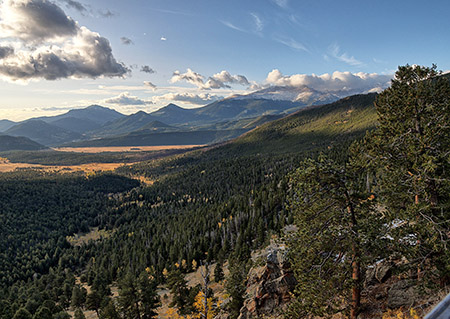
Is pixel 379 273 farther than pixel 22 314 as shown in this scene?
No

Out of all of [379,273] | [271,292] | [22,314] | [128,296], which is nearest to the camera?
→ [379,273]

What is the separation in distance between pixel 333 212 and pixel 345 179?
239 centimetres

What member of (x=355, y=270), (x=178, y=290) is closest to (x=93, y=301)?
(x=178, y=290)

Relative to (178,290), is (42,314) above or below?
below

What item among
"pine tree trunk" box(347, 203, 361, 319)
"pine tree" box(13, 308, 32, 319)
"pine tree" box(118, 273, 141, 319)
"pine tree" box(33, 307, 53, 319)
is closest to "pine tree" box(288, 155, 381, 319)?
"pine tree trunk" box(347, 203, 361, 319)

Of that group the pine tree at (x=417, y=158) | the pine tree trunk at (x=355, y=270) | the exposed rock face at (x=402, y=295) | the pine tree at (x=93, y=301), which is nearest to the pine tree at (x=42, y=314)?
the pine tree at (x=93, y=301)

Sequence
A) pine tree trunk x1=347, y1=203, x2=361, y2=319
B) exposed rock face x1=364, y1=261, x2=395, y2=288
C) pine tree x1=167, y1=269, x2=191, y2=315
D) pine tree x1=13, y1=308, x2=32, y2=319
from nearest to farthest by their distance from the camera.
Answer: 1. pine tree trunk x1=347, y1=203, x2=361, y2=319
2. exposed rock face x1=364, y1=261, x2=395, y2=288
3. pine tree x1=167, y1=269, x2=191, y2=315
4. pine tree x1=13, y1=308, x2=32, y2=319

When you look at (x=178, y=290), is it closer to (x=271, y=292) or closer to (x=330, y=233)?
(x=271, y=292)

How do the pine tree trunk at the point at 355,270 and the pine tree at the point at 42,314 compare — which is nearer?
the pine tree trunk at the point at 355,270

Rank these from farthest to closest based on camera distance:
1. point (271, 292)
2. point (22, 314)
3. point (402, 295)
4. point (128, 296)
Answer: point (22, 314) < point (128, 296) < point (271, 292) < point (402, 295)

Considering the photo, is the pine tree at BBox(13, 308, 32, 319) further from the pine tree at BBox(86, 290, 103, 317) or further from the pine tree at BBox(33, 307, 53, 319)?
the pine tree at BBox(86, 290, 103, 317)

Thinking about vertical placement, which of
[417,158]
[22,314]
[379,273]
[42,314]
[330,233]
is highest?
[417,158]

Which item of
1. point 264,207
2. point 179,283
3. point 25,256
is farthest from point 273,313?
point 25,256

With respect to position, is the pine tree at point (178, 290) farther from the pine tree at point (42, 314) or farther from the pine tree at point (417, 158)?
the pine tree at point (417, 158)
